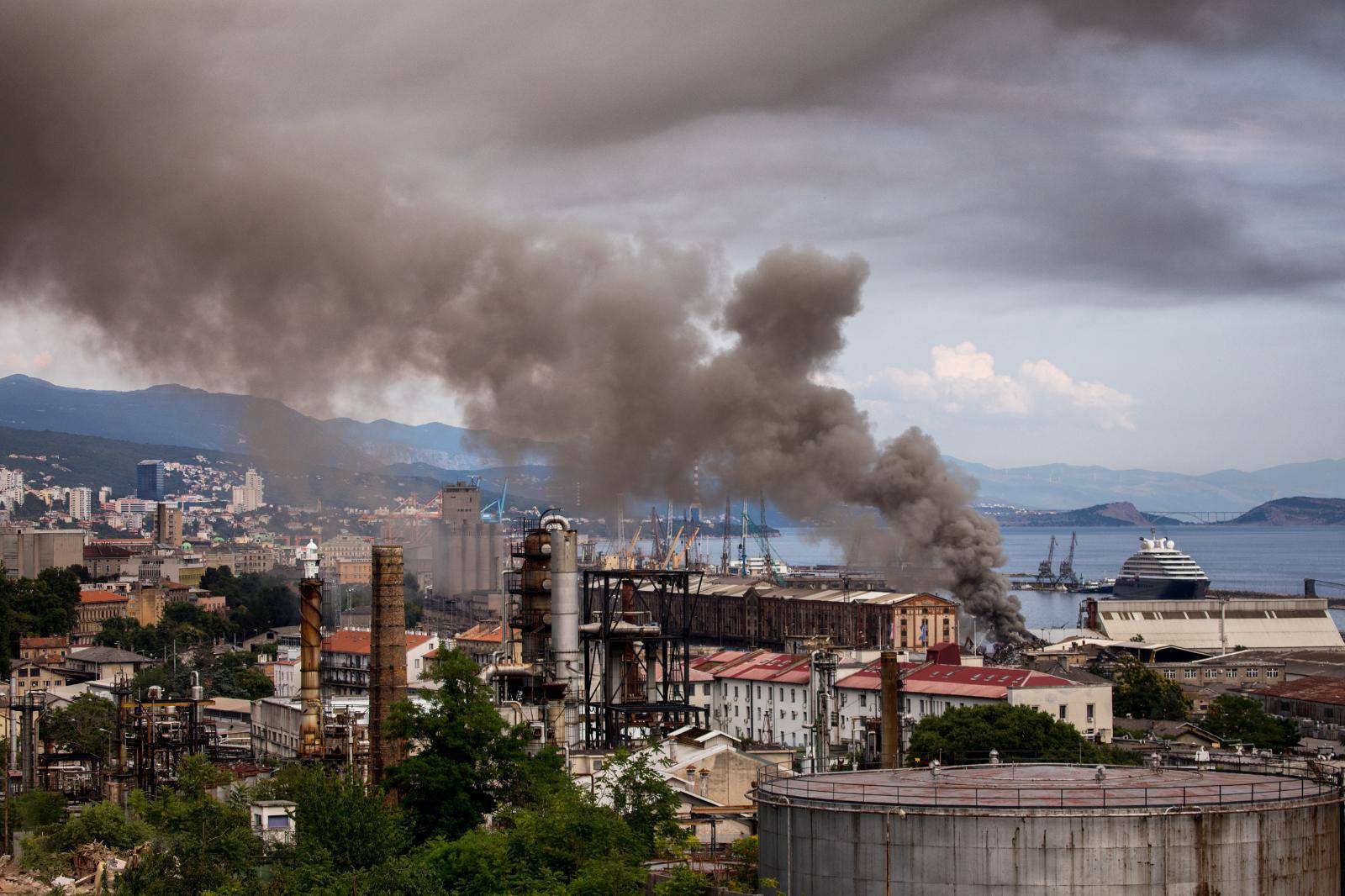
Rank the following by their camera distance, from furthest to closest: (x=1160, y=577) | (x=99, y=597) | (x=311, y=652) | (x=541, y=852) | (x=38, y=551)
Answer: (x=1160, y=577) → (x=38, y=551) → (x=99, y=597) → (x=311, y=652) → (x=541, y=852)

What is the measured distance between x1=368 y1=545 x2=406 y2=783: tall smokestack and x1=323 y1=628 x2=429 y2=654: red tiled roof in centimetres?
3526

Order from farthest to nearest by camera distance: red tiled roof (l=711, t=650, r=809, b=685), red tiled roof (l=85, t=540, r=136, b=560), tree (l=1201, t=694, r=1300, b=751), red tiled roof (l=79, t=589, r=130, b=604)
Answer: red tiled roof (l=85, t=540, r=136, b=560), red tiled roof (l=79, t=589, r=130, b=604), red tiled roof (l=711, t=650, r=809, b=685), tree (l=1201, t=694, r=1300, b=751)

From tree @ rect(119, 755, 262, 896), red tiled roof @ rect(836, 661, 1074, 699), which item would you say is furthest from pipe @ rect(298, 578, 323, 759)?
red tiled roof @ rect(836, 661, 1074, 699)

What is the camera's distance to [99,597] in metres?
130

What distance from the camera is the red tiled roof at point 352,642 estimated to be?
85.2 m

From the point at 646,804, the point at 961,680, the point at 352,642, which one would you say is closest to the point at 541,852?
the point at 646,804

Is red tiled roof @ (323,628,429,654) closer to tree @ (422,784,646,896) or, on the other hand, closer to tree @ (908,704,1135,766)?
tree @ (908,704,1135,766)

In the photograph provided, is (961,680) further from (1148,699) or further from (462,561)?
(462,561)

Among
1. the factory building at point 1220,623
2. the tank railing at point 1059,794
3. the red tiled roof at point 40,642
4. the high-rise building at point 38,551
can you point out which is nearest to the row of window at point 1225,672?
the factory building at point 1220,623

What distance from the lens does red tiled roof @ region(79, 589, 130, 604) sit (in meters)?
126

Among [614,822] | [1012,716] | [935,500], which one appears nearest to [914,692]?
[1012,716]

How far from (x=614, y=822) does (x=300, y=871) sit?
5247 millimetres

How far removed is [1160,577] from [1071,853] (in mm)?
168049

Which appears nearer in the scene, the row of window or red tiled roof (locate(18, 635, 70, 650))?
the row of window
